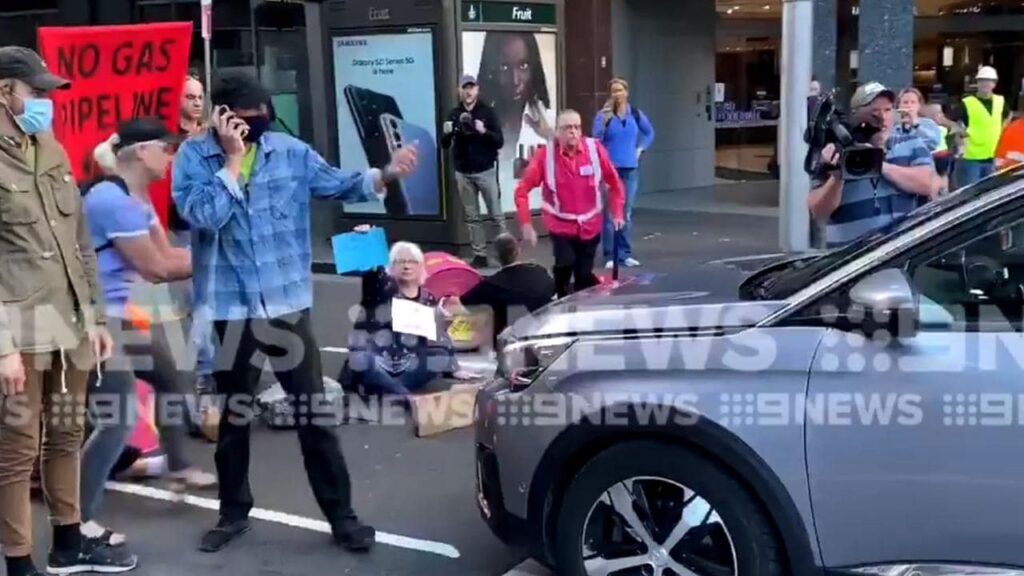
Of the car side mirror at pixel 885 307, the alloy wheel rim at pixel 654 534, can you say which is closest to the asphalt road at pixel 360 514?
the alloy wheel rim at pixel 654 534

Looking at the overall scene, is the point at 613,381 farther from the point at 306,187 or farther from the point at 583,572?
the point at 306,187

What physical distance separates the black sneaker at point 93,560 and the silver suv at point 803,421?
5.46ft

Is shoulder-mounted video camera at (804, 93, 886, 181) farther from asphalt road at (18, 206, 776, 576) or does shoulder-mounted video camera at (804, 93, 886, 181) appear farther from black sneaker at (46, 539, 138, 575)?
black sneaker at (46, 539, 138, 575)

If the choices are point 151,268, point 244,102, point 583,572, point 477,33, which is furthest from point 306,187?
point 477,33

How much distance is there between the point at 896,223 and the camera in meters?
4.34

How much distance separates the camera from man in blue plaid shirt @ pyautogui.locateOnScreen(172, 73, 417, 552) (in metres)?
4.84

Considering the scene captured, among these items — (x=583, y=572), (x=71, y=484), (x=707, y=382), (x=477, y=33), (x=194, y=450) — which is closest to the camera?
(x=707, y=382)

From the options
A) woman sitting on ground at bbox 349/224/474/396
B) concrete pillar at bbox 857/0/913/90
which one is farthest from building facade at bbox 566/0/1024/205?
woman sitting on ground at bbox 349/224/474/396

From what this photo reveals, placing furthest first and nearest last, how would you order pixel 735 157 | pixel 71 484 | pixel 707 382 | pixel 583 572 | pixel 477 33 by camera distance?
pixel 735 157 → pixel 477 33 → pixel 71 484 → pixel 583 572 → pixel 707 382

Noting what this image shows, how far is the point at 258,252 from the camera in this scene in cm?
490

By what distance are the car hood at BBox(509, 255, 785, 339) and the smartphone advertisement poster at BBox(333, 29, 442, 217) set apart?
25.7ft

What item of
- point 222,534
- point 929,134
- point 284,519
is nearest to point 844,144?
point 929,134

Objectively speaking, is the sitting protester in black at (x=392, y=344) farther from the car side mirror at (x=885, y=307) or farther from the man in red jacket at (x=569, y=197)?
the car side mirror at (x=885, y=307)

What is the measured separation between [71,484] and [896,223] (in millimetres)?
3195
